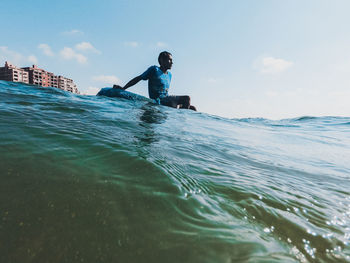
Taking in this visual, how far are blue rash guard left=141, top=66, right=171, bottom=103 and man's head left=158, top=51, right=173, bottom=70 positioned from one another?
0.39 metres

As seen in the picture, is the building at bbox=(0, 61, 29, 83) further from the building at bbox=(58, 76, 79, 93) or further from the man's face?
the man's face

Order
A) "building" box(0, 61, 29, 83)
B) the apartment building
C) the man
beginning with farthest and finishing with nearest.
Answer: the apartment building, "building" box(0, 61, 29, 83), the man

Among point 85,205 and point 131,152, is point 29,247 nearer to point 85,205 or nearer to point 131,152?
point 85,205

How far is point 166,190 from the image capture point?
1.15m

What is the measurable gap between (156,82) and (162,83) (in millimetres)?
255

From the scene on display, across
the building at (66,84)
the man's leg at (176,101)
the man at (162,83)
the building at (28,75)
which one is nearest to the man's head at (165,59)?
the man at (162,83)

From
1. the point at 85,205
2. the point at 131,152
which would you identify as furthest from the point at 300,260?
the point at 131,152

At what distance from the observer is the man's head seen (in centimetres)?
731

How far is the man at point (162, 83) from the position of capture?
6805 millimetres

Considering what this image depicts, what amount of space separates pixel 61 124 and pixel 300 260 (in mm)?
2495

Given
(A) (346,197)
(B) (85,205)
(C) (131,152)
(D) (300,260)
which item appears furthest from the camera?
(C) (131,152)

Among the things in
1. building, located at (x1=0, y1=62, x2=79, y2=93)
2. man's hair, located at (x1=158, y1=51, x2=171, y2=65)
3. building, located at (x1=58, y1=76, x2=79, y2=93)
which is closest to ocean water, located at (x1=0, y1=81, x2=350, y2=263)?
man's hair, located at (x1=158, y1=51, x2=171, y2=65)

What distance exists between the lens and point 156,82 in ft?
22.8

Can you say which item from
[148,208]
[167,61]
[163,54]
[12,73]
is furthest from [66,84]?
[148,208]
